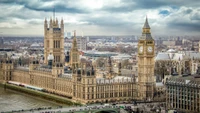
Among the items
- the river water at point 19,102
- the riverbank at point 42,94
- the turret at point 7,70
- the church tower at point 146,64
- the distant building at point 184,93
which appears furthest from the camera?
the turret at point 7,70

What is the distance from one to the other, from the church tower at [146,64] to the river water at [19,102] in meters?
11.3

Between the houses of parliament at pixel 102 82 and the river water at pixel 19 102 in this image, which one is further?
the houses of parliament at pixel 102 82

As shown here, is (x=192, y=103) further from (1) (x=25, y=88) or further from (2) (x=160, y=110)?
(1) (x=25, y=88)

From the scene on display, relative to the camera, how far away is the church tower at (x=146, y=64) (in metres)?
51.0

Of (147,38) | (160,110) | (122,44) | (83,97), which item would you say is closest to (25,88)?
(83,97)

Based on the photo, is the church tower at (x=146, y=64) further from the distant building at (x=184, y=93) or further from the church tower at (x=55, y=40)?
the church tower at (x=55, y=40)

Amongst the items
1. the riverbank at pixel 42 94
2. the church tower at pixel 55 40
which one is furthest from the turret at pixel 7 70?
the church tower at pixel 55 40

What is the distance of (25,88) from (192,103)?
30471 mm

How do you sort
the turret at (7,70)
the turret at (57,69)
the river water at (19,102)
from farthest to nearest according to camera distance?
the turret at (7,70) → the turret at (57,69) → the river water at (19,102)

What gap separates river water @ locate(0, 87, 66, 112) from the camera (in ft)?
159

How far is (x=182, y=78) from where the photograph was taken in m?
43.0

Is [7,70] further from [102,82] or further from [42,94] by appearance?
[102,82]

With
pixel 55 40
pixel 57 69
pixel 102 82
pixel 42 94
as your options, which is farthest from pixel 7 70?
pixel 102 82

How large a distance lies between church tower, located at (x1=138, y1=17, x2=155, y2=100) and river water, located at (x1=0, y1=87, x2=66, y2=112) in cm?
1135
